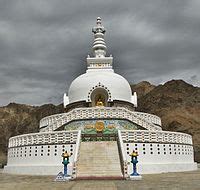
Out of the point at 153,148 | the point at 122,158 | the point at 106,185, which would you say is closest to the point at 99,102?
the point at 153,148

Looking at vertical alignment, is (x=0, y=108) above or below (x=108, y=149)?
above

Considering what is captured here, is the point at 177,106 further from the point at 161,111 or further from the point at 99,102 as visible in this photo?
the point at 99,102

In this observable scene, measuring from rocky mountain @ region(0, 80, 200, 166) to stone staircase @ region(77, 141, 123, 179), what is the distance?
57.4 meters

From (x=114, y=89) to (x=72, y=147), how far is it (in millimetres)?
12674

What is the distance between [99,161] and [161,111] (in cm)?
7287

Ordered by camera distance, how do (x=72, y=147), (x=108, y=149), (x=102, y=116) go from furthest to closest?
(x=102, y=116)
(x=72, y=147)
(x=108, y=149)

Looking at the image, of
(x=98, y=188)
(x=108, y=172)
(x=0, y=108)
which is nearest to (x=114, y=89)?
(x=108, y=172)

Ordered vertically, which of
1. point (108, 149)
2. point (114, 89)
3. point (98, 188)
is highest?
point (114, 89)

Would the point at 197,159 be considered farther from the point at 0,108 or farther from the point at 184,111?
the point at 0,108

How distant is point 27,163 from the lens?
23.3 metres

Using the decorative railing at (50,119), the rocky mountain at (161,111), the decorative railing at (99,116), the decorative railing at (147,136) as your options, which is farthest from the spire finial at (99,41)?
the rocky mountain at (161,111)

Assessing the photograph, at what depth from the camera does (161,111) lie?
294 feet

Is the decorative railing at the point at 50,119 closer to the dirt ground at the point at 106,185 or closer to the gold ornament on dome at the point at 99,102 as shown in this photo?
the gold ornament on dome at the point at 99,102

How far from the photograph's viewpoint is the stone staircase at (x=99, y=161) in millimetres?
17406
